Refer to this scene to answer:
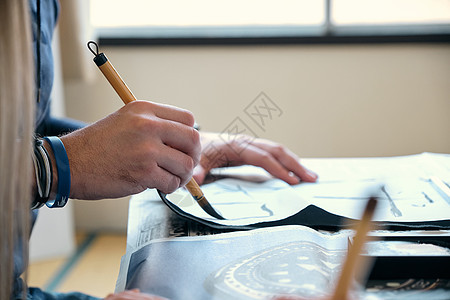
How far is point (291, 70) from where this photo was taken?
207 centimetres

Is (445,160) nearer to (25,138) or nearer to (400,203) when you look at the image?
(400,203)

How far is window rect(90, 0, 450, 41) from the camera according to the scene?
2096 millimetres

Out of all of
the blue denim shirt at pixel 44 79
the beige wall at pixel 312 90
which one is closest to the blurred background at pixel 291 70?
the beige wall at pixel 312 90

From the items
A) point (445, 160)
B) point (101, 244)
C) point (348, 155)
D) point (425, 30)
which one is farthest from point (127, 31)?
point (445, 160)

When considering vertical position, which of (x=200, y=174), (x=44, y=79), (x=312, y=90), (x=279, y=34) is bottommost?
(x=200, y=174)

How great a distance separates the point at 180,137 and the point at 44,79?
1.21 ft

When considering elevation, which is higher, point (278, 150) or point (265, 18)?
point (265, 18)

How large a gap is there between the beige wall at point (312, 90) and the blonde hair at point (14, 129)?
1.58m

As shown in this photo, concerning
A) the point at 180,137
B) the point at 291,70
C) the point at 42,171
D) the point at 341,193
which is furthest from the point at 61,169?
the point at 291,70

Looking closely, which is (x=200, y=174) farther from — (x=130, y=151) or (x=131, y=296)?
(x=131, y=296)

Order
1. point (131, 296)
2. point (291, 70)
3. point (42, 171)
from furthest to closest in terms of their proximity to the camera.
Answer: point (291, 70) < point (42, 171) < point (131, 296)

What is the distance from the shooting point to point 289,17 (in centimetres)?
214

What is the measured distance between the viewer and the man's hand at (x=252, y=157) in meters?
0.83

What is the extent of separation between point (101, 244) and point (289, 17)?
1.11 metres
